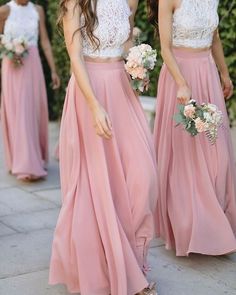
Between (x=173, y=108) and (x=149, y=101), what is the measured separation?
12.3 ft

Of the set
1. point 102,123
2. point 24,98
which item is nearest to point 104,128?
point 102,123

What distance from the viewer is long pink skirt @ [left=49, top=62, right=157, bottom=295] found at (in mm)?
4074

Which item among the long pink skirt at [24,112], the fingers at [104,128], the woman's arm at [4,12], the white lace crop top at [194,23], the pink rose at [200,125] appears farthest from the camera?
the long pink skirt at [24,112]

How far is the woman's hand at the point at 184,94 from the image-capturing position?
15.8 feet

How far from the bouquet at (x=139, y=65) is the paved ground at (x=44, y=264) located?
1.33 m

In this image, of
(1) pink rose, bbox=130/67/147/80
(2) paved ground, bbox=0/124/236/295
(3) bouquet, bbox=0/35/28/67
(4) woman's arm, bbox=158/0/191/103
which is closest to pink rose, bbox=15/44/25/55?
(3) bouquet, bbox=0/35/28/67

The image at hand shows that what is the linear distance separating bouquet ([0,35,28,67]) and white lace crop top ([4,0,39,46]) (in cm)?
7

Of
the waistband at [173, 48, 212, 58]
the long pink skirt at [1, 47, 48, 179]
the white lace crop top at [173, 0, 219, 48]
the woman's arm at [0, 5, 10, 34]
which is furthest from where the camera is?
the long pink skirt at [1, 47, 48, 179]

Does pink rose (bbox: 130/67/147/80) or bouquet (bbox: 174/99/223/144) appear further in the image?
bouquet (bbox: 174/99/223/144)

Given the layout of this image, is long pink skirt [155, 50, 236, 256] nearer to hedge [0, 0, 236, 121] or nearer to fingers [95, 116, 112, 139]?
hedge [0, 0, 236, 121]

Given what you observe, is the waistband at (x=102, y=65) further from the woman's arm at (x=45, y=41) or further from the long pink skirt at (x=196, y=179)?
Answer: the woman's arm at (x=45, y=41)

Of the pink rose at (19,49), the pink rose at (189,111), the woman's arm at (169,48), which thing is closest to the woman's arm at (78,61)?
the pink rose at (189,111)

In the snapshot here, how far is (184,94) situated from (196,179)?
2.19ft

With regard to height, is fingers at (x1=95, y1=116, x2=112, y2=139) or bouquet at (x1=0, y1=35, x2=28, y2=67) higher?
fingers at (x1=95, y1=116, x2=112, y2=139)
